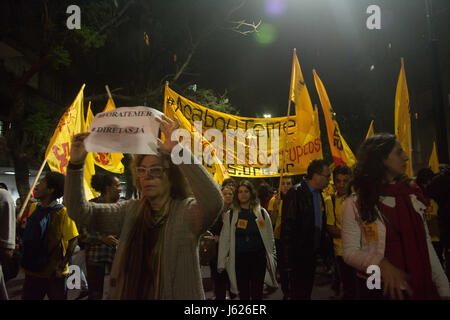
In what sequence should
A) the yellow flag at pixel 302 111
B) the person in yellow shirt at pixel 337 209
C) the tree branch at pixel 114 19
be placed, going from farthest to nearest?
the tree branch at pixel 114 19 < the yellow flag at pixel 302 111 < the person in yellow shirt at pixel 337 209

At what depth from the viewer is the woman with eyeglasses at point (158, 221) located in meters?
2.00

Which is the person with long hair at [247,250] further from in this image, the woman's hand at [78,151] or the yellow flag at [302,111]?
the woman's hand at [78,151]

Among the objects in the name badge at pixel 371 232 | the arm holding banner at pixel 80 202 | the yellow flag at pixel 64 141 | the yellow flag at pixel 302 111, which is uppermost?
the yellow flag at pixel 302 111

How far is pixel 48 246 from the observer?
409 centimetres

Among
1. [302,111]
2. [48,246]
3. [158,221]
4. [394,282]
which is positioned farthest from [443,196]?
[48,246]

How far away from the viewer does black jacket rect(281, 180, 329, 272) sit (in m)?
4.51

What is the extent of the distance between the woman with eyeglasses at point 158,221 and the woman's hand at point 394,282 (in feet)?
3.65

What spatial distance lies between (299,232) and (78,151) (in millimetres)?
3223

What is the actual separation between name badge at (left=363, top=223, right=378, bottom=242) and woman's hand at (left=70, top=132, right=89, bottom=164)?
1845 mm

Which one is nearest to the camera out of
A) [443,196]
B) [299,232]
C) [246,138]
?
[443,196]

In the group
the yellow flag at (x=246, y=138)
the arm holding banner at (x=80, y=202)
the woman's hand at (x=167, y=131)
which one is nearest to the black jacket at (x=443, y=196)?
the yellow flag at (x=246, y=138)

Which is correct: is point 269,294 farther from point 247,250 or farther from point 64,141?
point 64,141

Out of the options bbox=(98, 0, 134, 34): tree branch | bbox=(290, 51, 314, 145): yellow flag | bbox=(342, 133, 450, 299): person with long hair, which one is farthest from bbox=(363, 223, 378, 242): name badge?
bbox=(98, 0, 134, 34): tree branch
